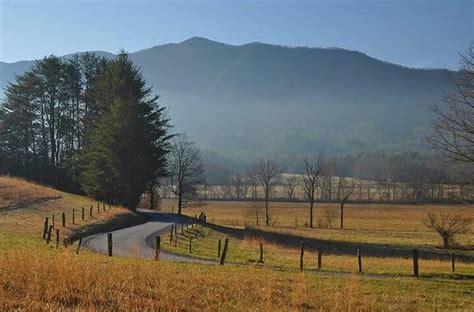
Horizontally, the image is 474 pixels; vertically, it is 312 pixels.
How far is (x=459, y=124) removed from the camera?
2392 cm

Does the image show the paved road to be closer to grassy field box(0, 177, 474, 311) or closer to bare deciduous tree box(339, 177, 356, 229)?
grassy field box(0, 177, 474, 311)

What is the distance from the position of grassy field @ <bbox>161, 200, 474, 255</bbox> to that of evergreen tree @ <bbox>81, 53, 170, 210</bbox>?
18045 mm

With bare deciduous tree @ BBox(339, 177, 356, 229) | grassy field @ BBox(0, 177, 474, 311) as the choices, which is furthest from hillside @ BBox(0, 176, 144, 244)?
bare deciduous tree @ BBox(339, 177, 356, 229)

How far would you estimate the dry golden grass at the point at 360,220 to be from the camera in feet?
195

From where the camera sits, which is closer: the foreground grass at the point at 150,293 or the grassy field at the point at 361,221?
the foreground grass at the point at 150,293

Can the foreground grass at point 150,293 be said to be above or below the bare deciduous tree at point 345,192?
below

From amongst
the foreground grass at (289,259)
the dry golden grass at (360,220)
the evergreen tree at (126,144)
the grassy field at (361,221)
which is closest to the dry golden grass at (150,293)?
the foreground grass at (289,259)

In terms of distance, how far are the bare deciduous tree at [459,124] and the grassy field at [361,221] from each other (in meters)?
26.5

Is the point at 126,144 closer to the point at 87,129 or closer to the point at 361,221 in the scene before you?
the point at 87,129

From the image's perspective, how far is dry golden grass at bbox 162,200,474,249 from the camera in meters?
59.4

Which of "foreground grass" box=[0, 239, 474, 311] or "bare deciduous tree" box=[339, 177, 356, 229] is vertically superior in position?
"bare deciduous tree" box=[339, 177, 356, 229]

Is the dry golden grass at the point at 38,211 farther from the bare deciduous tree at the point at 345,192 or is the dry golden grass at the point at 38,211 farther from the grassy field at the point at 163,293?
the bare deciduous tree at the point at 345,192

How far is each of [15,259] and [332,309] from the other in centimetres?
790

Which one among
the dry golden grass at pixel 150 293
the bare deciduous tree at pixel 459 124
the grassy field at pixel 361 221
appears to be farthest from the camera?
the grassy field at pixel 361 221
